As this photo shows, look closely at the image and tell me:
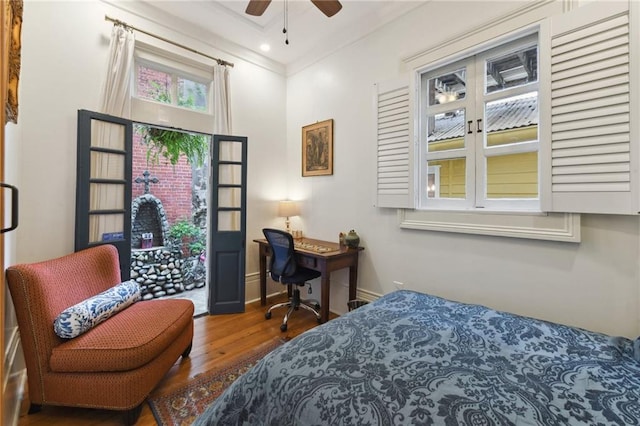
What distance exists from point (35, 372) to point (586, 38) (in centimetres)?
374

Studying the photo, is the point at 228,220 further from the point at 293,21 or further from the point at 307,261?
the point at 293,21

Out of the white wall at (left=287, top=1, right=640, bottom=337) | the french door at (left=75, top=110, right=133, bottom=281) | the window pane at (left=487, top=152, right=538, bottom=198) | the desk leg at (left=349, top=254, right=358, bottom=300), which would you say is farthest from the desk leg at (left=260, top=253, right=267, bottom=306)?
the window pane at (left=487, top=152, right=538, bottom=198)

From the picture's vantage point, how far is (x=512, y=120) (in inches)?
80.7

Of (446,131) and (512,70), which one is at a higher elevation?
(512,70)

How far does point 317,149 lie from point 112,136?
2038 millimetres

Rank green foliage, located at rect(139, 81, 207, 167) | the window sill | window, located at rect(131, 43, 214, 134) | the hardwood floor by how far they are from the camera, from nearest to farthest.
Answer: the hardwood floor < the window sill < window, located at rect(131, 43, 214, 134) < green foliage, located at rect(139, 81, 207, 167)

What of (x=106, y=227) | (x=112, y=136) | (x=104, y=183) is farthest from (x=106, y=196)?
(x=112, y=136)

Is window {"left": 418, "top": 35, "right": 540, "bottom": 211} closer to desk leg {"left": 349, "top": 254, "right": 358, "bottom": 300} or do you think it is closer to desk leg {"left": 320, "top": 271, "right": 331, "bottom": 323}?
desk leg {"left": 349, "top": 254, "right": 358, "bottom": 300}

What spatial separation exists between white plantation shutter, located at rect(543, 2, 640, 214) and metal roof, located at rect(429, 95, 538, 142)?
23 centimetres

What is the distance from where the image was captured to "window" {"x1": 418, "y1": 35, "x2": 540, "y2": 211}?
6.52 feet

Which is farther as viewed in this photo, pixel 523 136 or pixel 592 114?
pixel 523 136

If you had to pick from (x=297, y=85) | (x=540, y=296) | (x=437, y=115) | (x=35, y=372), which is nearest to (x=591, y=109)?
(x=437, y=115)

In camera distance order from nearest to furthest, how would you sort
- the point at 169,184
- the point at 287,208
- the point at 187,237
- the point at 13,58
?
the point at 13,58 → the point at 287,208 → the point at 187,237 → the point at 169,184

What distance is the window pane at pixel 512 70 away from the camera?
199 cm
